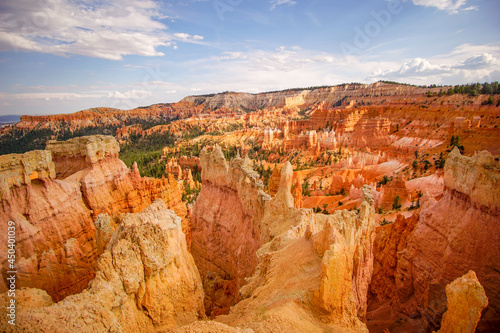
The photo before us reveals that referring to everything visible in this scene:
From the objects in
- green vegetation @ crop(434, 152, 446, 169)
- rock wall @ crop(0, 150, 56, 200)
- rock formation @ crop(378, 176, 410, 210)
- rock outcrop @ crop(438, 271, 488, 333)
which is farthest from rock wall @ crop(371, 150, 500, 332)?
green vegetation @ crop(434, 152, 446, 169)

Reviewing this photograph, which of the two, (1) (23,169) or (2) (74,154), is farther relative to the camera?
(2) (74,154)

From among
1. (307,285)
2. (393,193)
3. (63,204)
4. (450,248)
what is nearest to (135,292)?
(307,285)

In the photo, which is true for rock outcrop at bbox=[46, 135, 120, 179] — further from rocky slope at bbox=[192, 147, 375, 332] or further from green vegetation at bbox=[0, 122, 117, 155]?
green vegetation at bbox=[0, 122, 117, 155]

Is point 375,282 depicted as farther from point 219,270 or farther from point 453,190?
point 219,270

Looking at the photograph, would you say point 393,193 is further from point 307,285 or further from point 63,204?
point 63,204

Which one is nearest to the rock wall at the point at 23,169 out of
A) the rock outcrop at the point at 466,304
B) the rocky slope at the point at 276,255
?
the rocky slope at the point at 276,255

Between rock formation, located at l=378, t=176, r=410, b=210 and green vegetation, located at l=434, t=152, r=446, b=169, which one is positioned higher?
green vegetation, located at l=434, t=152, r=446, b=169
